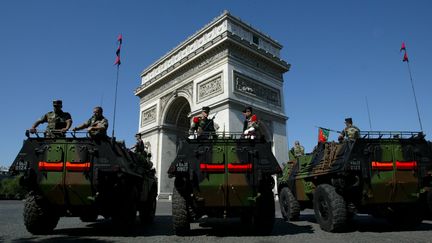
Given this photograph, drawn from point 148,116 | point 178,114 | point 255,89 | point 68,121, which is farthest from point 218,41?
point 68,121

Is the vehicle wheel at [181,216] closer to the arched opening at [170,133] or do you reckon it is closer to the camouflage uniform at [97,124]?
the camouflage uniform at [97,124]

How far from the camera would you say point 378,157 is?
606cm

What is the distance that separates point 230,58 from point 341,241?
59.1 ft

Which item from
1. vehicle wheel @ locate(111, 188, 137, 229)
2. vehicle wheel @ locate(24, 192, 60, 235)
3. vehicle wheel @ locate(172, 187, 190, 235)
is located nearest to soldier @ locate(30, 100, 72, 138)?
vehicle wheel @ locate(24, 192, 60, 235)

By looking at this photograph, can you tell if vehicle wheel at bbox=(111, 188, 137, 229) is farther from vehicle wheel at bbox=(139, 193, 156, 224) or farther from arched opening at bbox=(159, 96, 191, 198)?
arched opening at bbox=(159, 96, 191, 198)

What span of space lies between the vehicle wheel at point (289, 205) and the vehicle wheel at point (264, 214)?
9.23 ft

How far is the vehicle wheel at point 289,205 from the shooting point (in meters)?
8.33

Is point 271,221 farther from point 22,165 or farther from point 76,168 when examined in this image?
point 22,165

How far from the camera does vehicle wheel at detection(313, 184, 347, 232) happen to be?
5.89 m

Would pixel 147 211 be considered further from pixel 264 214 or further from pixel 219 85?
pixel 219 85

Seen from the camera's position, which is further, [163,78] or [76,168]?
[163,78]

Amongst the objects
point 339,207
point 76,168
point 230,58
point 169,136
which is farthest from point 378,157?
point 169,136

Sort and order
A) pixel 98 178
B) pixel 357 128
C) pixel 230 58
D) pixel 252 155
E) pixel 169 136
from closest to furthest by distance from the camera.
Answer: pixel 98 178, pixel 252 155, pixel 357 128, pixel 230 58, pixel 169 136

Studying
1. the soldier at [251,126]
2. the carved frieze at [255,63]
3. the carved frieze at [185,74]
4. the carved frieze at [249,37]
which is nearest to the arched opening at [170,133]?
the carved frieze at [185,74]
